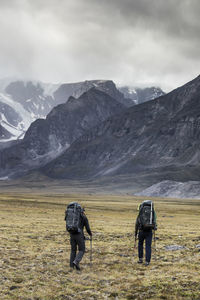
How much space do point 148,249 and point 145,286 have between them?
4.07m

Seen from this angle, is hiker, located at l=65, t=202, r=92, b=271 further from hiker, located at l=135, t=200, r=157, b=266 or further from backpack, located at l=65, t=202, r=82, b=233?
hiker, located at l=135, t=200, r=157, b=266

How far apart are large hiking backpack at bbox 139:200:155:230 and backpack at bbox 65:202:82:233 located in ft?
9.38

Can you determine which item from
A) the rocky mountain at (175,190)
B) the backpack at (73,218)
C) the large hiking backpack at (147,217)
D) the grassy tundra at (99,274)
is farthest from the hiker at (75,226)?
the rocky mountain at (175,190)

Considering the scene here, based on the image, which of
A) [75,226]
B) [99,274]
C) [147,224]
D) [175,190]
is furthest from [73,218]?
[175,190]

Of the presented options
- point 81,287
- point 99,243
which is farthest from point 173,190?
point 81,287

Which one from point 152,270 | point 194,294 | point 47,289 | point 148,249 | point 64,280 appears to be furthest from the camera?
point 148,249

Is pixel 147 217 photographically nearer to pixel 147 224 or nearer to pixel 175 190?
pixel 147 224

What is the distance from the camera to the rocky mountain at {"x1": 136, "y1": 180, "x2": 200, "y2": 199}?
543 ft

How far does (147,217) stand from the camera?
16.0 metres

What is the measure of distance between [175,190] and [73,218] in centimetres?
16400

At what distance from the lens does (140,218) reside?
16125 millimetres

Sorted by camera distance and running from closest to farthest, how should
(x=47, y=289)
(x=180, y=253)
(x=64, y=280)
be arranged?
1. (x=47, y=289)
2. (x=64, y=280)
3. (x=180, y=253)

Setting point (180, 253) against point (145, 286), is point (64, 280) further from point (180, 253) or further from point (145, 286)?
Answer: point (180, 253)

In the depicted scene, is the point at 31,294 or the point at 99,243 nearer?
the point at 31,294
